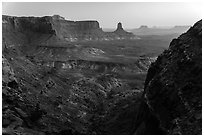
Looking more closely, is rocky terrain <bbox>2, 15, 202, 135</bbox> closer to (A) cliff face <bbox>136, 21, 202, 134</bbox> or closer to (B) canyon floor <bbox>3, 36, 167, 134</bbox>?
(B) canyon floor <bbox>3, 36, 167, 134</bbox>

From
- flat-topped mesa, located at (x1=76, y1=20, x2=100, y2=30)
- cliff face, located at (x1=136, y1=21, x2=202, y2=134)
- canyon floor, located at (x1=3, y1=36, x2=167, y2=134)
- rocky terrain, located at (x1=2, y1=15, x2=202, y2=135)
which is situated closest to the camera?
cliff face, located at (x1=136, y1=21, x2=202, y2=134)

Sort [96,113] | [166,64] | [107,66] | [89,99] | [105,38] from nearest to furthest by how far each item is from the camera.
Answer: [166,64]
[96,113]
[89,99]
[107,66]
[105,38]

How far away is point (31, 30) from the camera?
157 m

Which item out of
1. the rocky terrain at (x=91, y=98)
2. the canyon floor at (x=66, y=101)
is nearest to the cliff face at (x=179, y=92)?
the rocky terrain at (x=91, y=98)

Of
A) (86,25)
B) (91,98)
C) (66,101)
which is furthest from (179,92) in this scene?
(86,25)

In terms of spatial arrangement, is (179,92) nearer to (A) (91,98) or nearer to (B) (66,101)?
(B) (66,101)

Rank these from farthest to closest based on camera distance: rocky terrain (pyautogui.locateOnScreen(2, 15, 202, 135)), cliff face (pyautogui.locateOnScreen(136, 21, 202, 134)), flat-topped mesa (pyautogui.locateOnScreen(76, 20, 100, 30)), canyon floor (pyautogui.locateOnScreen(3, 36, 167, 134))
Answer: flat-topped mesa (pyautogui.locateOnScreen(76, 20, 100, 30)) < canyon floor (pyautogui.locateOnScreen(3, 36, 167, 134)) < rocky terrain (pyautogui.locateOnScreen(2, 15, 202, 135)) < cliff face (pyautogui.locateOnScreen(136, 21, 202, 134))

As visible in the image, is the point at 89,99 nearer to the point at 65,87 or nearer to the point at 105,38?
the point at 65,87

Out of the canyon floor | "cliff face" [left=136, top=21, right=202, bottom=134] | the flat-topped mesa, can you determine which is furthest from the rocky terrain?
the flat-topped mesa

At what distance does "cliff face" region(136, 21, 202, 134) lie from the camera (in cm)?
3085

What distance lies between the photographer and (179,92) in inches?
1403

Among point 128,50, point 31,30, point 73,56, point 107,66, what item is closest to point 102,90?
point 107,66

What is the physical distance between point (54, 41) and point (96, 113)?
3812 inches

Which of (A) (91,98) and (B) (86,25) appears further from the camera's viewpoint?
(B) (86,25)
